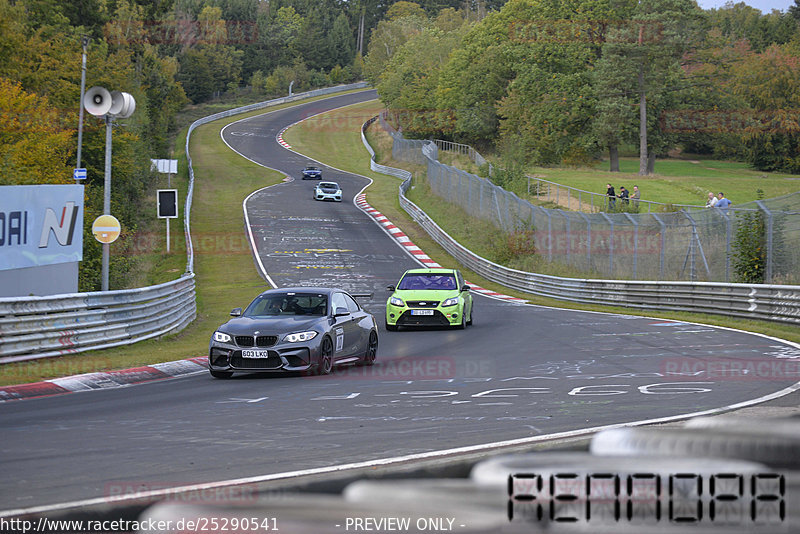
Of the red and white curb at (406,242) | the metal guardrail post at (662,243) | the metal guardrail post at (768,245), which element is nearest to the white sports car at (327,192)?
the red and white curb at (406,242)

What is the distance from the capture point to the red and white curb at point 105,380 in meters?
12.1

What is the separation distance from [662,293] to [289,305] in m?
14.8

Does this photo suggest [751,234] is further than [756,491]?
Yes

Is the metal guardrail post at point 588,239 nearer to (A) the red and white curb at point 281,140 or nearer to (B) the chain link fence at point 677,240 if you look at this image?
(B) the chain link fence at point 677,240

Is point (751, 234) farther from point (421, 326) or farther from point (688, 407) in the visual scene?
point (688, 407)

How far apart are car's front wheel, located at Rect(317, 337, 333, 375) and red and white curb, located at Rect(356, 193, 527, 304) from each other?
17.7 metres

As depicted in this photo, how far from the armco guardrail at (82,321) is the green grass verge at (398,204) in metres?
13.1

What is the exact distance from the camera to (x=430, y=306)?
881 inches

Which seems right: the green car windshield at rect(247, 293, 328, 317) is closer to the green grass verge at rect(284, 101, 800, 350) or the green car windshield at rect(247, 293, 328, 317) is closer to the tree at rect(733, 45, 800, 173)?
the green grass verge at rect(284, 101, 800, 350)

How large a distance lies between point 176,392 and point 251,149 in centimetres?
8150

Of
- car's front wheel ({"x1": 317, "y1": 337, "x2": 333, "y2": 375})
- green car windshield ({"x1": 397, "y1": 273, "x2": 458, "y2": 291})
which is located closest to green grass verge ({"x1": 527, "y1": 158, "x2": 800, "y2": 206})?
green car windshield ({"x1": 397, "y1": 273, "x2": 458, "y2": 291})

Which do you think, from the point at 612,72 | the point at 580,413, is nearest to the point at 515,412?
the point at 580,413

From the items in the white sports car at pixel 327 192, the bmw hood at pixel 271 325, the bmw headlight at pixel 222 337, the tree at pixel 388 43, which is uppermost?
the tree at pixel 388 43

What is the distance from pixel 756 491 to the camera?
3.52 m
